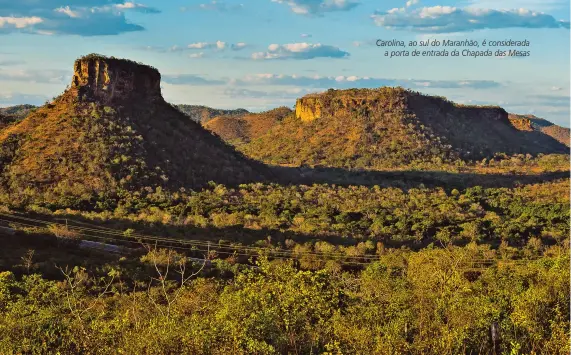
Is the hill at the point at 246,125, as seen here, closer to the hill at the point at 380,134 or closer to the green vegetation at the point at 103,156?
the hill at the point at 380,134

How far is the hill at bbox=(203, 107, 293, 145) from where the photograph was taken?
146 meters

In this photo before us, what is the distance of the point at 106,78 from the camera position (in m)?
61.9

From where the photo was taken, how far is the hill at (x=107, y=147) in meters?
51.9

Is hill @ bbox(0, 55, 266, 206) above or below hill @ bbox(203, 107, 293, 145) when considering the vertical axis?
below

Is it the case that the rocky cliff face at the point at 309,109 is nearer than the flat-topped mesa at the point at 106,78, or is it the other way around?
the flat-topped mesa at the point at 106,78

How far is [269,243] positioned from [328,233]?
6.48 m

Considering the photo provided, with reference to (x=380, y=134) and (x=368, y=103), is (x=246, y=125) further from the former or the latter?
(x=380, y=134)

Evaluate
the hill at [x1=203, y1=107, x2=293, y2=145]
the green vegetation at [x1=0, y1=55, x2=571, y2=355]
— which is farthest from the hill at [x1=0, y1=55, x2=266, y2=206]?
the hill at [x1=203, y1=107, x2=293, y2=145]

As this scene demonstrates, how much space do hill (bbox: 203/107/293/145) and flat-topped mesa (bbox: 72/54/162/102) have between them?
75894 mm

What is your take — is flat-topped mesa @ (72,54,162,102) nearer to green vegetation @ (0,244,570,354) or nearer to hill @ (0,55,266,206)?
hill @ (0,55,266,206)

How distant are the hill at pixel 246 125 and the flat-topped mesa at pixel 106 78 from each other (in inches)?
2988

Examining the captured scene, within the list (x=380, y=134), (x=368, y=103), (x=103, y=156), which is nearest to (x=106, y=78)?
(x=103, y=156)

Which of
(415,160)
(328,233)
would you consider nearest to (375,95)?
(415,160)

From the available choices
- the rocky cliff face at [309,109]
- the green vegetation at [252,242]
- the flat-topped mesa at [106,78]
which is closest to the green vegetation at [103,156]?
the green vegetation at [252,242]
